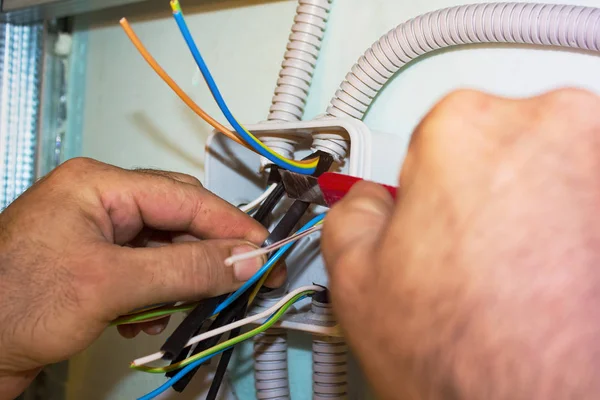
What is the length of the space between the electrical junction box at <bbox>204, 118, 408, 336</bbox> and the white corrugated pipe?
0.04 meters

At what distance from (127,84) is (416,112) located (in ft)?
1.87

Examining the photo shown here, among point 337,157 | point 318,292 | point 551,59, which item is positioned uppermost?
point 551,59

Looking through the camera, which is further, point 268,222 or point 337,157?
point 268,222

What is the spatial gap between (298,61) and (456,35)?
0.21 meters

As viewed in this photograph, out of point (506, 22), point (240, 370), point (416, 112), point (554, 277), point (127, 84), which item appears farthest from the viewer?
point (127, 84)

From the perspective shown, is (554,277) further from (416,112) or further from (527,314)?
(416,112)

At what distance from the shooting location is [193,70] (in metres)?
0.88

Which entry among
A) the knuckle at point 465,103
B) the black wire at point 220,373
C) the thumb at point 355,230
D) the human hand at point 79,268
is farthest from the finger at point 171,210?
the knuckle at point 465,103

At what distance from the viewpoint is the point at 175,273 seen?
56cm

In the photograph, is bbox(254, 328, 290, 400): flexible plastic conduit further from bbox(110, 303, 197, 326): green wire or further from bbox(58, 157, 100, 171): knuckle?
bbox(58, 157, 100, 171): knuckle

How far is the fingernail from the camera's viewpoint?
59 centimetres

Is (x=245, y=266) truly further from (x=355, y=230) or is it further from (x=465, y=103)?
(x=465, y=103)

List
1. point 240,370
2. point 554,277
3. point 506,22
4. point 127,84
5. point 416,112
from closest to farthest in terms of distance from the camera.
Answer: point 554,277
point 506,22
point 416,112
point 240,370
point 127,84

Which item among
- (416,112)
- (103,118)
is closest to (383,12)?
(416,112)
